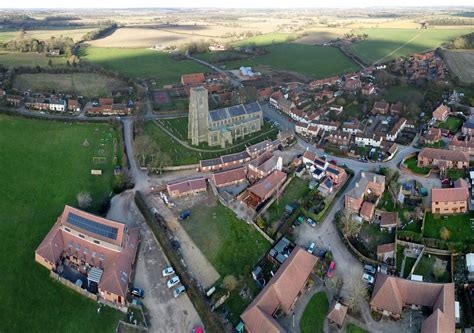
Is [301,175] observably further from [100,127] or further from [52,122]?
[52,122]

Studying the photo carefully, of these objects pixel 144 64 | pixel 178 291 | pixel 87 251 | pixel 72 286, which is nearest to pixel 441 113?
pixel 178 291

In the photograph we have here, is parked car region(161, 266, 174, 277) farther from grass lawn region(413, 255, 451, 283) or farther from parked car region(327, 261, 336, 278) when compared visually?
grass lawn region(413, 255, 451, 283)

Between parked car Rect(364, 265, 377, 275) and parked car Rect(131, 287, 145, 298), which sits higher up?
parked car Rect(364, 265, 377, 275)

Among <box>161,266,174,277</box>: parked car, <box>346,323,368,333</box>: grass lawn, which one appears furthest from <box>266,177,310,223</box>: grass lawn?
<box>346,323,368,333</box>: grass lawn

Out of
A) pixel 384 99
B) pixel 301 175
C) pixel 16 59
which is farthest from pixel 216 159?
pixel 16 59

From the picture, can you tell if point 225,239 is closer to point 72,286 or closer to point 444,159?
point 72,286

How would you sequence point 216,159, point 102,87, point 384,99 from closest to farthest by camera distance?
point 216,159
point 384,99
point 102,87

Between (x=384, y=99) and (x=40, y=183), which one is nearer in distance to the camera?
(x=40, y=183)
